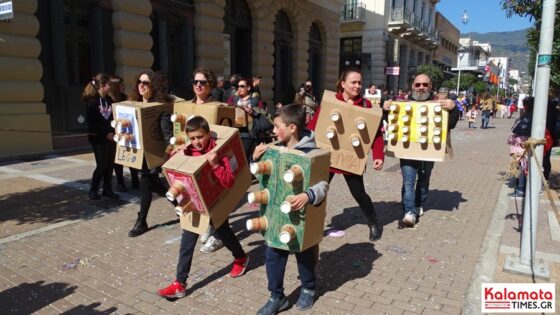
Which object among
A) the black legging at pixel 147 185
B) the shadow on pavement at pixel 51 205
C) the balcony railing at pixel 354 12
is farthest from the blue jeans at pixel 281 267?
the balcony railing at pixel 354 12

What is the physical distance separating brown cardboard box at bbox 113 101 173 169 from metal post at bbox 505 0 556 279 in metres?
3.57

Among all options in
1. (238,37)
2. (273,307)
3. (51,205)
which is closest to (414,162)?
(273,307)

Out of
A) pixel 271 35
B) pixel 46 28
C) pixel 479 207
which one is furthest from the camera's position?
pixel 271 35

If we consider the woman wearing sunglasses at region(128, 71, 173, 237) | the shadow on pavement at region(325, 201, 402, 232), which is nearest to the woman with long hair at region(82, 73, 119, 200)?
the woman wearing sunglasses at region(128, 71, 173, 237)

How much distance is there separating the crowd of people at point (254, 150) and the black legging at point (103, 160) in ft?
0.04

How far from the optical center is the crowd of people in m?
3.28

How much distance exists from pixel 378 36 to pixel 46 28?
87.6 feet

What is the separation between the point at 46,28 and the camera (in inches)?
421

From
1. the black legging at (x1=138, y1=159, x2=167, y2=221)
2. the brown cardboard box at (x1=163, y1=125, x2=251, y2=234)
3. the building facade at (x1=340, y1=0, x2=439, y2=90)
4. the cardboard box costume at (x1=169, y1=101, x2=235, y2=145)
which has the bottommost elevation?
the black legging at (x1=138, y1=159, x2=167, y2=221)

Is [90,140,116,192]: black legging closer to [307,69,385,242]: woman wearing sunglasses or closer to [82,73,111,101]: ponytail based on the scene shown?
[82,73,111,101]: ponytail

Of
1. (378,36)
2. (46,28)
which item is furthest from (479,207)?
(378,36)

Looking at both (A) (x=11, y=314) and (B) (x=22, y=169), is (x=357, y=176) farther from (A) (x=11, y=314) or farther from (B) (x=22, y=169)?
(B) (x=22, y=169)

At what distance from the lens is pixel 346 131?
4.52 m

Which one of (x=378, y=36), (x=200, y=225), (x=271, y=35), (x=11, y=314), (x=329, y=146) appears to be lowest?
(x=11, y=314)
